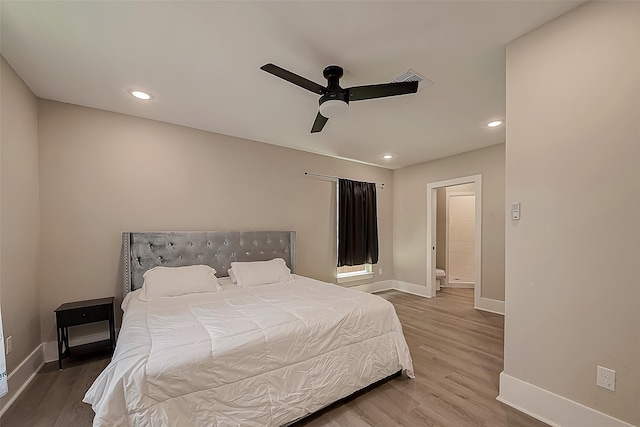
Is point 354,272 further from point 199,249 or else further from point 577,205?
point 577,205

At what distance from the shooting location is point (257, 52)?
76.5 inches

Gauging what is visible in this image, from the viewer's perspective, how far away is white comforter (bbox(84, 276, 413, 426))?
135 centimetres

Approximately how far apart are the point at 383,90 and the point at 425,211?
3.72 m

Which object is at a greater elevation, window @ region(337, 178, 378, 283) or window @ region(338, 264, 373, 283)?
window @ region(337, 178, 378, 283)

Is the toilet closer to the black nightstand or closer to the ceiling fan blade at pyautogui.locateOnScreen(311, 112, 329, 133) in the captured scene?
the ceiling fan blade at pyautogui.locateOnScreen(311, 112, 329, 133)

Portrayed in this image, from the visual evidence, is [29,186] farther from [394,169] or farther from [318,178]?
[394,169]

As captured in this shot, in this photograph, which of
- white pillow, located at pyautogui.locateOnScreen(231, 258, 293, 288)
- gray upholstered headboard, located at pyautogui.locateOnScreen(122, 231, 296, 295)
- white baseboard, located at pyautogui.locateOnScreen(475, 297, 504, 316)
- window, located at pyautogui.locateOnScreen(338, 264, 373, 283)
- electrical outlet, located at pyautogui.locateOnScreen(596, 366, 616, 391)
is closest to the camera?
electrical outlet, located at pyautogui.locateOnScreen(596, 366, 616, 391)

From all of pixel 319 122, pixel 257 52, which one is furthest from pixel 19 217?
pixel 319 122

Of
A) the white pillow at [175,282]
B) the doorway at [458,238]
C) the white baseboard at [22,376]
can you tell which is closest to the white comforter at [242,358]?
the white pillow at [175,282]

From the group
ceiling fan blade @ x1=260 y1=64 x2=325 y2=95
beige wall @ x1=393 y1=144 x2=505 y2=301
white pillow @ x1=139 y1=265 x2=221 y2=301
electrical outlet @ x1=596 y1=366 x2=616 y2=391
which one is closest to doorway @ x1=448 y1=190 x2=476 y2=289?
beige wall @ x1=393 y1=144 x2=505 y2=301

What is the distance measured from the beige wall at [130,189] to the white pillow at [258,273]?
692 millimetres

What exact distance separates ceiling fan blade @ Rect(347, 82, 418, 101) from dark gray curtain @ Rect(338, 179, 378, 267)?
2.83 m

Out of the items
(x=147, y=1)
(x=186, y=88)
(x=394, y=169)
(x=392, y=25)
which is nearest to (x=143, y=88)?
(x=186, y=88)

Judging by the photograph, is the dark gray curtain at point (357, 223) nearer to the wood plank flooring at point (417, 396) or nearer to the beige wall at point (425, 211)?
the beige wall at point (425, 211)
